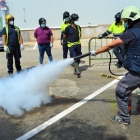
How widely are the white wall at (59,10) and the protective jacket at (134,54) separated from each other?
14794 millimetres

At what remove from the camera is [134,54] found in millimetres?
3352

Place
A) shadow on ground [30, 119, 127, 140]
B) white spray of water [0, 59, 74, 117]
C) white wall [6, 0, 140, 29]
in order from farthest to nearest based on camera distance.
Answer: white wall [6, 0, 140, 29]
white spray of water [0, 59, 74, 117]
shadow on ground [30, 119, 127, 140]

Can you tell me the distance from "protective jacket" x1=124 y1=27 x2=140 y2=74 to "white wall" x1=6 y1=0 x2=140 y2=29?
48.5 ft

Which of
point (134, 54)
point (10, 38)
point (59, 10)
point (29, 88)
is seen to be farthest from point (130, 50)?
point (59, 10)

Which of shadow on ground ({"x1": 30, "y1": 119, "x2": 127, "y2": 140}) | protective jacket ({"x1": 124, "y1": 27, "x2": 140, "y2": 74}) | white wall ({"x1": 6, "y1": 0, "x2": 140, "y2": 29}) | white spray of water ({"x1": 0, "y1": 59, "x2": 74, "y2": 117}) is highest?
white wall ({"x1": 6, "y1": 0, "x2": 140, "y2": 29})

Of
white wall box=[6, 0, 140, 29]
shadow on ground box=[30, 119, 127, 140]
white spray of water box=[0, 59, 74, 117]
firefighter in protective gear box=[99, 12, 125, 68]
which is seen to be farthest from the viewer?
white wall box=[6, 0, 140, 29]

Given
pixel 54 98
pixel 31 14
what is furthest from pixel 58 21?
pixel 54 98

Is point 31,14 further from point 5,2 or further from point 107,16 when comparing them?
point 107,16

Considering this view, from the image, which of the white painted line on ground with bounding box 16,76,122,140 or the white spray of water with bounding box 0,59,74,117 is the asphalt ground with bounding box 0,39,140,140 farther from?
the white spray of water with bounding box 0,59,74,117

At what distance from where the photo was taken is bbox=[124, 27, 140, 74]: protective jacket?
10.6 ft

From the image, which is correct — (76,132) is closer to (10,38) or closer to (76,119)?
(76,119)

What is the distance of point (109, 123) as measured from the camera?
3854 millimetres

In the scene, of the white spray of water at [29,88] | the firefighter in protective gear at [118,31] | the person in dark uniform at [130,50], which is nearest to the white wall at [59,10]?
the firefighter in protective gear at [118,31]

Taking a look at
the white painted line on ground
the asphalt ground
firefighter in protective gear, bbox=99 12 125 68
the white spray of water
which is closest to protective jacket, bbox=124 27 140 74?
the asphalt ground
